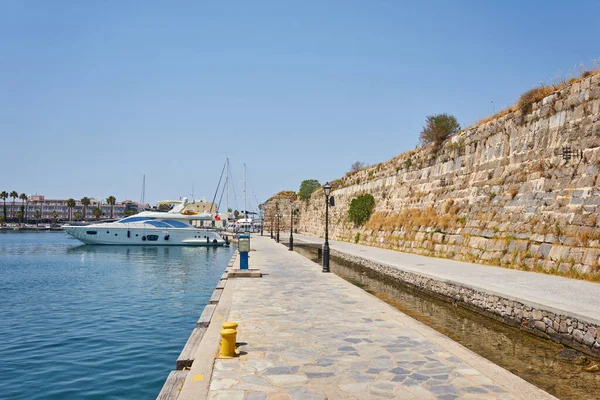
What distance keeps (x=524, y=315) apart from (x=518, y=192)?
332 inches

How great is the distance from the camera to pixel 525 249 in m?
14.9

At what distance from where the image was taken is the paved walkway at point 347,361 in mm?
4953

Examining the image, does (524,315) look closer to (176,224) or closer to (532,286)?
(532,286)

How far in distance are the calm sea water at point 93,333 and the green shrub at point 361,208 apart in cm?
1559

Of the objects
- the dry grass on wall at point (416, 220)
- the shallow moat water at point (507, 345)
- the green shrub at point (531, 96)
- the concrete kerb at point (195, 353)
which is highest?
the green shrub at point (531, 96)

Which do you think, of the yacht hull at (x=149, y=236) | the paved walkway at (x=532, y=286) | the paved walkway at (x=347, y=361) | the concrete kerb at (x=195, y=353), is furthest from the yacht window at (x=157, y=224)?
the paved walkway at (x=347, y=361)

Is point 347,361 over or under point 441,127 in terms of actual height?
under

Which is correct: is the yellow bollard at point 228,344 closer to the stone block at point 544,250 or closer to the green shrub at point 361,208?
the stone block at point 544,250

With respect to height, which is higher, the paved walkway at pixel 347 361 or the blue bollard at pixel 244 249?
the blue bollard at pixel 244 249

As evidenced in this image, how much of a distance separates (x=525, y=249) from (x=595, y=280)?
328 centimetres

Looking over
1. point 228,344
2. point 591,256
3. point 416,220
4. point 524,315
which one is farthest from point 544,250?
point 228,344

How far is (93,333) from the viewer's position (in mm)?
11031

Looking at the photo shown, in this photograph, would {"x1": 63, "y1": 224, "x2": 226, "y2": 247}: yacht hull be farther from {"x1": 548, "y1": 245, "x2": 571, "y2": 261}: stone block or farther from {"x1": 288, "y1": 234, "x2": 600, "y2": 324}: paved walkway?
{"x1": 548, "y1": 245, "x2": 571, "y2": 261}: stone block

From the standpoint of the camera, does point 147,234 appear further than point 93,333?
Yes
